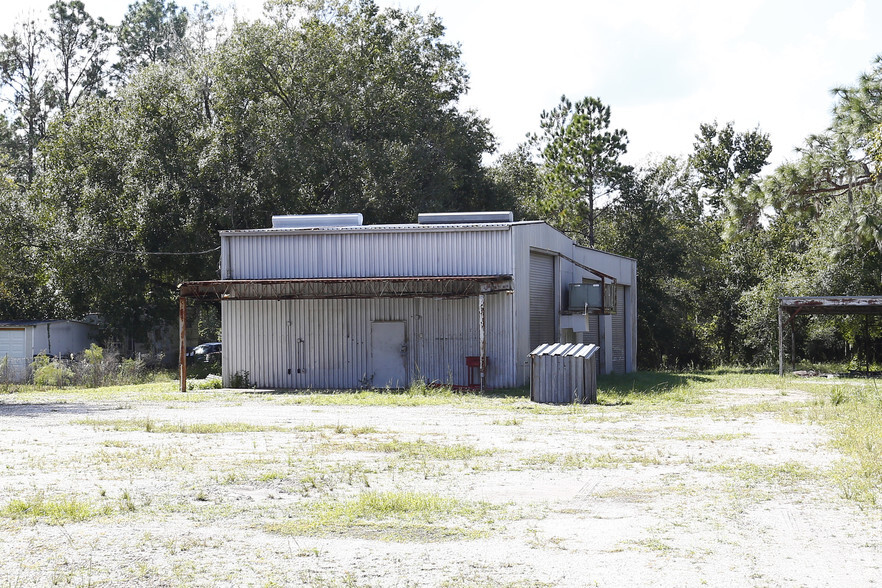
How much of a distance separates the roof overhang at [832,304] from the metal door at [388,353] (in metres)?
12.4

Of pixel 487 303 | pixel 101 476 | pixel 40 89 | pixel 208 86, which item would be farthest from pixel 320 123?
pixel 101 476

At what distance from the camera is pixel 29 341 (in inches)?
1342

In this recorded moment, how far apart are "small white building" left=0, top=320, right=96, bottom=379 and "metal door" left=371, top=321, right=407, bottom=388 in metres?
12.3

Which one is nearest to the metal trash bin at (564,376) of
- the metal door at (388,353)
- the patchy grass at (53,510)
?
→ the metal door at (388,353)

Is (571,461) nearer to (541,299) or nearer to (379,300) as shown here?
(379,300)

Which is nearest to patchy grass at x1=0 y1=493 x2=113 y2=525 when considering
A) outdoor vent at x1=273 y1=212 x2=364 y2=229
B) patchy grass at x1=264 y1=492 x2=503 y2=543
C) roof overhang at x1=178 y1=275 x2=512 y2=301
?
patchy grass at x1=264 y1=492 x2=503 y2=543

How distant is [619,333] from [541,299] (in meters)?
9.65

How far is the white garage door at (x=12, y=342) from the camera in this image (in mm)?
33969

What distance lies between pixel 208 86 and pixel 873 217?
27.1 meters

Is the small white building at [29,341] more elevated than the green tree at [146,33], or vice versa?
the green tree at [146,33]

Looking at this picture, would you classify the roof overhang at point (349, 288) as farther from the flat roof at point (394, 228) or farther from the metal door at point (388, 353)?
the flat roof at point (394, 228)

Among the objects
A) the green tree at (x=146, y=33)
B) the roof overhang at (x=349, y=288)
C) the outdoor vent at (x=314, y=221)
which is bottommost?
the roof overhang at (x=349, y=288)

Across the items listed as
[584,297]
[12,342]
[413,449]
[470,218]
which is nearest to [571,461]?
[413,449]

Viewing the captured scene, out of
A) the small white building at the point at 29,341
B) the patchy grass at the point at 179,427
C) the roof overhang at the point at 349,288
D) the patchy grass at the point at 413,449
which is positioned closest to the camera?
the patchy grass at the point at 413,449
